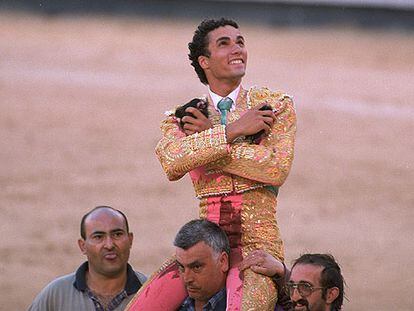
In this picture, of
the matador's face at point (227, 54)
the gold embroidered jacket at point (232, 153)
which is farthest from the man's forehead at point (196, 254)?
the matador's face at point (227, 54)

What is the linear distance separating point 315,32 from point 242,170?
1345 cm

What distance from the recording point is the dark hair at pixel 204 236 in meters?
5.61

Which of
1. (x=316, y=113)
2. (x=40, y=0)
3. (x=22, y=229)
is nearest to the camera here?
(x=22, y=229)

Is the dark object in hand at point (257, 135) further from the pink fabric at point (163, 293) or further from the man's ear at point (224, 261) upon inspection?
the pink fabric at point (163, 293)

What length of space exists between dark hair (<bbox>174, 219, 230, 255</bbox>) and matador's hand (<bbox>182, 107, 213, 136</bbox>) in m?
0.34

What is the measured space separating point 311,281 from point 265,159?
1.59 feet

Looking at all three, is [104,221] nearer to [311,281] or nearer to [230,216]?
[230,216]

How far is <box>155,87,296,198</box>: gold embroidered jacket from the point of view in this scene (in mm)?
5582

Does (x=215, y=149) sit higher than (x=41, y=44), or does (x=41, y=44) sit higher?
(x=41, y=44)

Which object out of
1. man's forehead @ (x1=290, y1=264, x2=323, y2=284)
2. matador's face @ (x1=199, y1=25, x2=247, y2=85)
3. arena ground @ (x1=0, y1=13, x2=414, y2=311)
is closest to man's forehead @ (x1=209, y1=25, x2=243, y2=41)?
matador's face @ (x1=199, y1=25, x2=247, y2=85)

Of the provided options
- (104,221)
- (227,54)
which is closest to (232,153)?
(227,54)

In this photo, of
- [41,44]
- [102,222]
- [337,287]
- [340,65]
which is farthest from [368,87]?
[337,287]

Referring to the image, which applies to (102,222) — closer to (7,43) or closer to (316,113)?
(316,113)

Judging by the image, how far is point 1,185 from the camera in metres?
14.6
